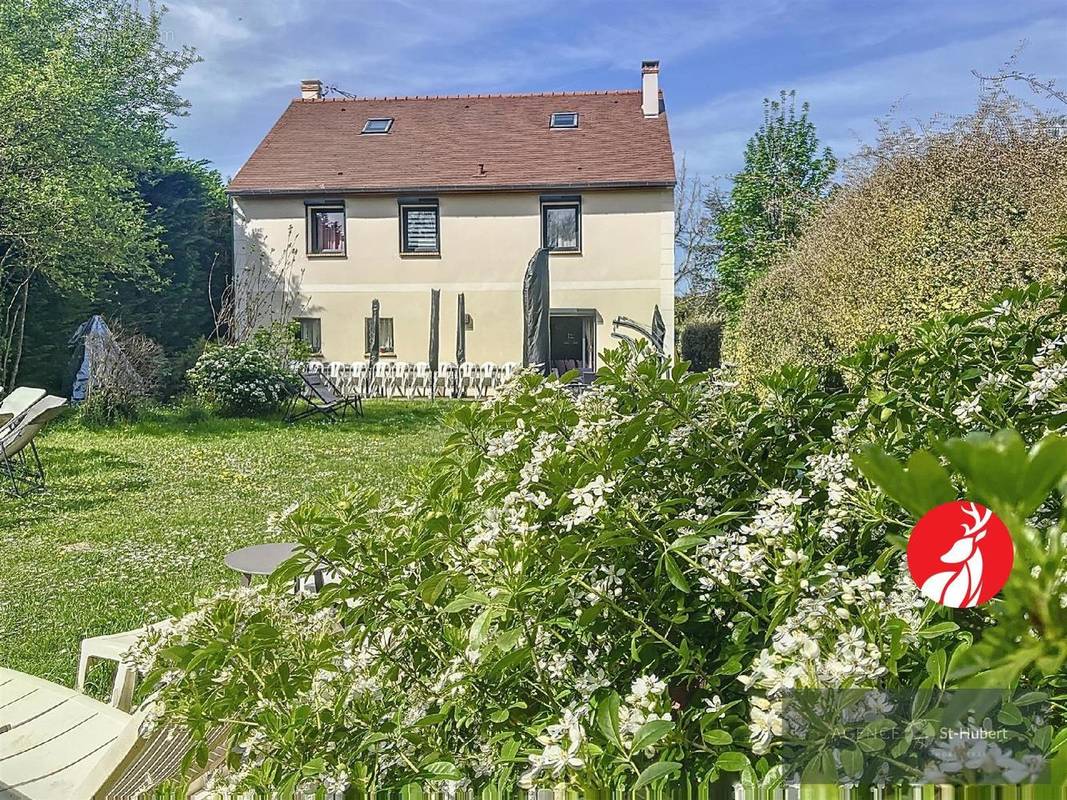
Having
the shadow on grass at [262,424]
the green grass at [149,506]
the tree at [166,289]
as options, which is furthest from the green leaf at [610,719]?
the tree at [166,289]

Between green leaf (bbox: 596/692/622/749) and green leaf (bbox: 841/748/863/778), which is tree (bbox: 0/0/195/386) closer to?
green leaf (bbox: 596/692/622/749)

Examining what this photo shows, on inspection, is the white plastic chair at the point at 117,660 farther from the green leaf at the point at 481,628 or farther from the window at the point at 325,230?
the window at the point at 325,230

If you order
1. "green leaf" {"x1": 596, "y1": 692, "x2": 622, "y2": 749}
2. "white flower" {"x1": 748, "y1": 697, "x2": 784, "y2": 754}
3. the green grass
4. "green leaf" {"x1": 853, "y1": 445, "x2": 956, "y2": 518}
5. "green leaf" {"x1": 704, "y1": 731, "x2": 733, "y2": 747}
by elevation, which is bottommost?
the green grass

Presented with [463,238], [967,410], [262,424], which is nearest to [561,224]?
[463,238]

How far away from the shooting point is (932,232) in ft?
25.1

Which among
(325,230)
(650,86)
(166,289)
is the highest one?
(650,86)

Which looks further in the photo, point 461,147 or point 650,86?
point 650,86

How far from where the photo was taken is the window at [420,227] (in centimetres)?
2062

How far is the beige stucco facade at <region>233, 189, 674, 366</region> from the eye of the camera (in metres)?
20.2

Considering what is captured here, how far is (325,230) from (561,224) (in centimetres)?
586

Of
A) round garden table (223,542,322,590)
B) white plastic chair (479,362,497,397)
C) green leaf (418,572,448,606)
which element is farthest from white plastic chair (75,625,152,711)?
white plastic chair (479,362,497,397)

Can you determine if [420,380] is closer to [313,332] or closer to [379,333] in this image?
[379,333]

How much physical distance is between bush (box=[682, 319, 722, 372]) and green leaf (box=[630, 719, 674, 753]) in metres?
19.1

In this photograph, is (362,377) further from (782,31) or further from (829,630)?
(829,630)
